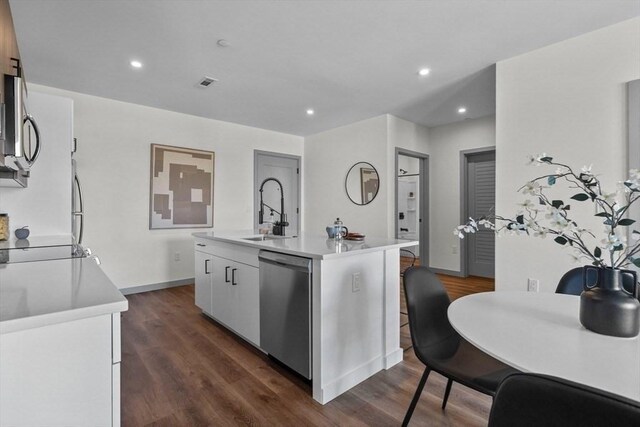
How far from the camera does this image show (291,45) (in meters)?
2.68

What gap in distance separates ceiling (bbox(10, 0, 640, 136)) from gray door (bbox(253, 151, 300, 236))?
1513mm

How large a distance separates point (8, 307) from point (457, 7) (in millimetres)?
2839

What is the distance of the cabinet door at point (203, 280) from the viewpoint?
3.01 m

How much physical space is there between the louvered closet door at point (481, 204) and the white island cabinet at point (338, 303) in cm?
326

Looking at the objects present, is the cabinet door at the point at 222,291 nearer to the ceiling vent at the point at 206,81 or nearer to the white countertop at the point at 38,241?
the white countertop at the point at 38,241

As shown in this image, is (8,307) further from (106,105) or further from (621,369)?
(106,105)

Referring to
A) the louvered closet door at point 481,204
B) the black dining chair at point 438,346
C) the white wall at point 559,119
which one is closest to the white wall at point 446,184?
the louvered closet door at point 481,204

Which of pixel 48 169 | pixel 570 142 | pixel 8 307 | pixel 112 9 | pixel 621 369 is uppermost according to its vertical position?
pixel 112 9

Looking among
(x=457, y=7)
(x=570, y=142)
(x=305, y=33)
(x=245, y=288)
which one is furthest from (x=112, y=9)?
(x=570, y=142)

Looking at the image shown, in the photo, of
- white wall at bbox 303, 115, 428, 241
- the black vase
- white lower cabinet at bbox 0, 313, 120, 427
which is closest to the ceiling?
white wall at bbox 303, 115, 428, 241

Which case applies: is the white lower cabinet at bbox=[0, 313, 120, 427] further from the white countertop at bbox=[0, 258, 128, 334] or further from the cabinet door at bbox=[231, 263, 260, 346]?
the cabinet door at bbox=[231, 263, 260, 346]

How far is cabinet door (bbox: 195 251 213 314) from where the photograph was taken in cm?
301

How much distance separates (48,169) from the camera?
2590mm

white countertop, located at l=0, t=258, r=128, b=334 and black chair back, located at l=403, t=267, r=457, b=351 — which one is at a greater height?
white countertop, located at l=0, t=258, r=128, b=334
